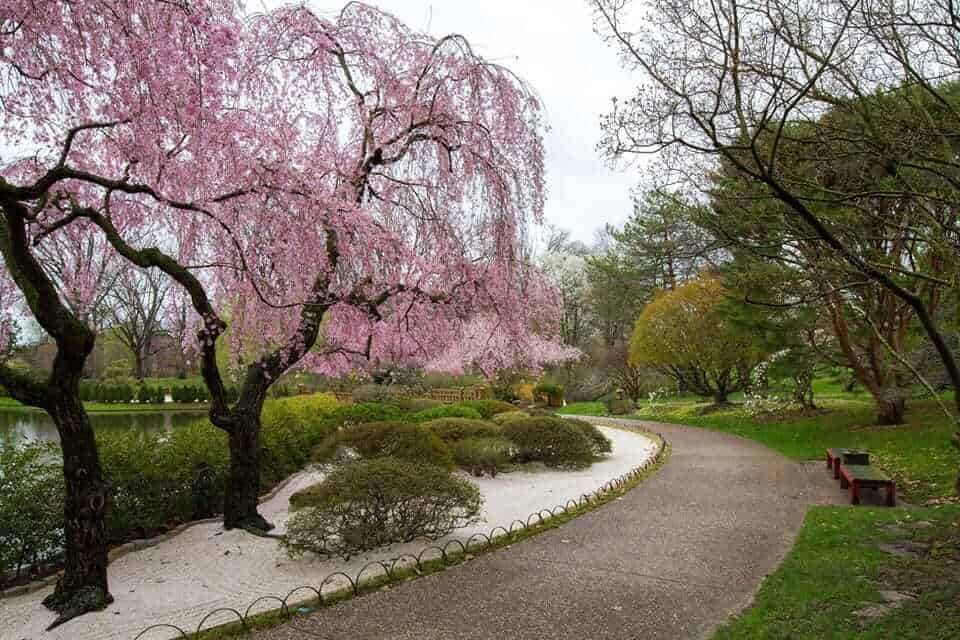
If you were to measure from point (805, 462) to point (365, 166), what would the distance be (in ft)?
33.1

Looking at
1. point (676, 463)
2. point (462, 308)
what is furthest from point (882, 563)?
point (676, 463)

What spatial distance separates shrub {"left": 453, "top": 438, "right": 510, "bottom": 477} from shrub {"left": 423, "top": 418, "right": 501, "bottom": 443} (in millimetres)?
457

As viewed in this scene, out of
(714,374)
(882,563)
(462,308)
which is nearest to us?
(882,563)

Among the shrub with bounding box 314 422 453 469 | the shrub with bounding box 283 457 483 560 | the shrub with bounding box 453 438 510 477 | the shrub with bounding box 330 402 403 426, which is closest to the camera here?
the shrub with bounding box 283 457 483 560

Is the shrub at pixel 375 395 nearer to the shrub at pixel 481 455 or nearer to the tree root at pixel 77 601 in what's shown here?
the shrub at pixel 481 455

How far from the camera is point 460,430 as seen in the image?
12.3 m

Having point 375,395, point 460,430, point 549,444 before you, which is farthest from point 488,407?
point 549,444

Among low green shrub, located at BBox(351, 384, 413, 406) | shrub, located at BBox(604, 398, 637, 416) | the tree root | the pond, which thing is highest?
low green shrub, located at BBox(351, 384, 413, 406)

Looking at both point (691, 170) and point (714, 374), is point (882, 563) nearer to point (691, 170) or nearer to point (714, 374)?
point (691, 170)

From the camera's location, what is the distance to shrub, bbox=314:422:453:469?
29.5 feet

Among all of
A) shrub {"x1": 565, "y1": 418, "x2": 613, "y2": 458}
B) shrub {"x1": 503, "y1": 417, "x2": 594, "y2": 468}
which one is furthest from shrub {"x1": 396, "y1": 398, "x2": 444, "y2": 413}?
shrub {"x1": 503, "y1": 417, "x2": 594, "y2": 468}

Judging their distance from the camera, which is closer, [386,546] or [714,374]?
[386,546]

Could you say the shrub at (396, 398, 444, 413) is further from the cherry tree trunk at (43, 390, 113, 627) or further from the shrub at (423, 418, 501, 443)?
the cherry tree trunk at (43, 390, 113, 627)

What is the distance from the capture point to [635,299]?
34.4m
